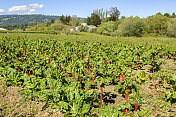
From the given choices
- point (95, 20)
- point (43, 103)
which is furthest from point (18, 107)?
point (95, 20)

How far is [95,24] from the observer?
95688 mm

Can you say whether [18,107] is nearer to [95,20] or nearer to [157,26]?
[157,26]

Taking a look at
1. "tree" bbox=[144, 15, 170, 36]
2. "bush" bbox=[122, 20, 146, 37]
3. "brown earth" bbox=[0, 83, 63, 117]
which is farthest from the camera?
"tree" bbox=[144, 15, 170, 36]

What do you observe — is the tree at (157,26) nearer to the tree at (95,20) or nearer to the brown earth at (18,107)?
the brown earth at (18,107)

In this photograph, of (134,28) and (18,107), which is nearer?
(18,107)

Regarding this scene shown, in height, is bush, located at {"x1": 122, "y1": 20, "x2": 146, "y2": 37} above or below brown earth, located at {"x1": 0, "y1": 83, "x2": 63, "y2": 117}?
above

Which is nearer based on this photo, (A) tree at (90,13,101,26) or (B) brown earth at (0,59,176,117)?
(B) brown earth at (0,59,176,117)

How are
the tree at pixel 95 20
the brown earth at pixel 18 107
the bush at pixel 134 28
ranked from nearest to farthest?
the brown earth at pixel 18 107, the bush at pixel 134 28, the tree at pixel 95 20

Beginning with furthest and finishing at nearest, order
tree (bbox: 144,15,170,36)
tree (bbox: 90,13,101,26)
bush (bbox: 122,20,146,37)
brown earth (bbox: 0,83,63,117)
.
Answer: tree (bbox: 90,13,101,26), tree (bbox: 144,15,170,36), bush (bbox: 122,20,146,37), brown earth (bbox: 0,83,63,117)

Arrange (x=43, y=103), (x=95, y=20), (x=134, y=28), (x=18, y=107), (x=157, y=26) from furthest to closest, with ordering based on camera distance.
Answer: (x=95, y=20) → (x=157, y=26) → (x=134, y=28) → (x=43, y=103) → (x=18, y=107)

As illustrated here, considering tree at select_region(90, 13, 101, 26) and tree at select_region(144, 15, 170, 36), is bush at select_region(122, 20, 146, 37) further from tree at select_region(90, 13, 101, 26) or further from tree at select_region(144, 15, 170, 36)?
tree at select_region(90, 13, 101, 26)

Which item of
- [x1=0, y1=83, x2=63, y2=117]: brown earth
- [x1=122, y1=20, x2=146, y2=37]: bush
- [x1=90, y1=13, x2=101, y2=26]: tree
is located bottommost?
[x1=0, y1=83, x2=63, y2=117]: brown earth

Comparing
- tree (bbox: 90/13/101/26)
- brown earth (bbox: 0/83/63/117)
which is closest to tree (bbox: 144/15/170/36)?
brown earth (bbox: 0/83/63/117)

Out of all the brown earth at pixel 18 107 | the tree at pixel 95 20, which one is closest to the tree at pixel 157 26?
the brown earth at pixel 18 107
